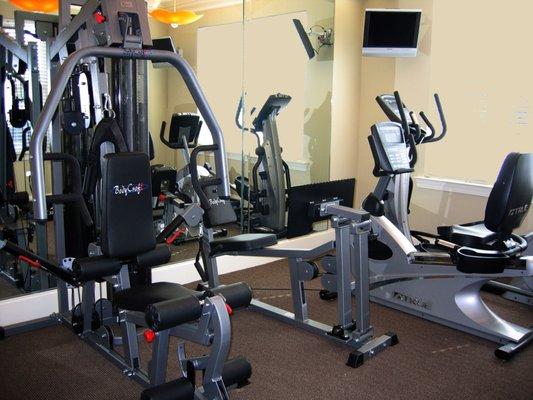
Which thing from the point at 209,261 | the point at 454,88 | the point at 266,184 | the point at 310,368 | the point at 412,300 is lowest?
the point at 310,368

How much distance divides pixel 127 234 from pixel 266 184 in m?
2.57

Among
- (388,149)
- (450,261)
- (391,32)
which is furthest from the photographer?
(391,32)

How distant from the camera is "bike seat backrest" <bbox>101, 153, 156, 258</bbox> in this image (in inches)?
95.0

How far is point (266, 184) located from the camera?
495 cm

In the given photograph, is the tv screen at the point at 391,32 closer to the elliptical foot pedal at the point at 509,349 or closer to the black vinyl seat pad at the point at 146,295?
the elliptical foot pedal at the point at 509,349

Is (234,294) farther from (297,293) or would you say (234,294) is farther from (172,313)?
(297,293)

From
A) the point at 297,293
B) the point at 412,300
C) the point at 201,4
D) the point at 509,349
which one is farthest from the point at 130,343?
the point at 201,4

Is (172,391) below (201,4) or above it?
below

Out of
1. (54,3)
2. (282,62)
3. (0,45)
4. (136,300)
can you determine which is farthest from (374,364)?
(282,62)

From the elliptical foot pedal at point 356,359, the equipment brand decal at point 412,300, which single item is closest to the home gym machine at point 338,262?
the elliptical foot pedal at point 356,359

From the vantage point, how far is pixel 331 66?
5.04 m

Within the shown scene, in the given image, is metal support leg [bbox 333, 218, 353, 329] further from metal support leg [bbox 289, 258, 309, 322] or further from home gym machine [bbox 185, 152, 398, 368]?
metal support leg [bbox 289, 258, 309, 322]

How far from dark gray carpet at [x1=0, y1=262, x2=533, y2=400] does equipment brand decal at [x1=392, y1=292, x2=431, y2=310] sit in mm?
113

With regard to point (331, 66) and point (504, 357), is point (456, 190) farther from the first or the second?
point (504, 357)
